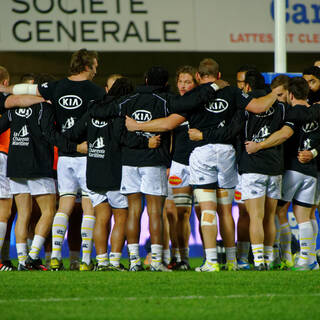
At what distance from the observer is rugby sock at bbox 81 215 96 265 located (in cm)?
847

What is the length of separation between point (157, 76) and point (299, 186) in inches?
75.5

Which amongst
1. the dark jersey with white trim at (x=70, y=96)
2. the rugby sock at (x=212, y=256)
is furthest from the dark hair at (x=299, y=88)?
the dark jersey with white trim at (x=70, y=96)

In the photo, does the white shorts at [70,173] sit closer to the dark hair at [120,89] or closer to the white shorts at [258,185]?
the dark hair at [120,89]

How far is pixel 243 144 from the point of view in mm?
8508

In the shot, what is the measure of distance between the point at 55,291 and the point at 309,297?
191 centimetres

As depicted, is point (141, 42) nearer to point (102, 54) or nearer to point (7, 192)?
point (102, 54)

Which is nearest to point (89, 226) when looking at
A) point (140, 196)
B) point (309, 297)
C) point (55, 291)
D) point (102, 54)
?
point (140, 196)

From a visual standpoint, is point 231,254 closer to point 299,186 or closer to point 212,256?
point 212,256

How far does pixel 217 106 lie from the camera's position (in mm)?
8047

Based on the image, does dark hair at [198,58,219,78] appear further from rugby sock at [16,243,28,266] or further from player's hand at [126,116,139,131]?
rugby sock at [16,243,28,266]

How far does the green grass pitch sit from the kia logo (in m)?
1.60

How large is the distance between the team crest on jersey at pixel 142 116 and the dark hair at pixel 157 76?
309 mm

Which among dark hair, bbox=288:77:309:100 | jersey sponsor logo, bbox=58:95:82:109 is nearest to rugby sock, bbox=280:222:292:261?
dark hair, bbox=288:77:309:100

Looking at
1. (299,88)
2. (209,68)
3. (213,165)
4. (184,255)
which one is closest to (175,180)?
(184,255)
